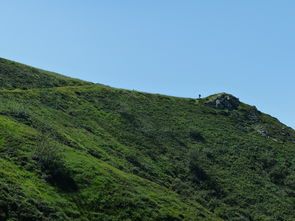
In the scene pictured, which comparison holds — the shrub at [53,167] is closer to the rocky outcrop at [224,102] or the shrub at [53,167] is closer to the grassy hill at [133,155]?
the grassy hill at [133,155]

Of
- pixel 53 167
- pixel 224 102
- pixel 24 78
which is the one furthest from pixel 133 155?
pixel 224 102

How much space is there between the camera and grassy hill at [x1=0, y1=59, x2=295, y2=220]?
3928 cm

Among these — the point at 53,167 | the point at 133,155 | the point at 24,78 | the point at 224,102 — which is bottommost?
the point at 53,167

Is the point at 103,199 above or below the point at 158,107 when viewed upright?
below

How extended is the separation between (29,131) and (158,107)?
→ 48683mm

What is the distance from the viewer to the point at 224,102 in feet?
359

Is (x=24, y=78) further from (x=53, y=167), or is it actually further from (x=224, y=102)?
(x=224, y=102)

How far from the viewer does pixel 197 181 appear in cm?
6275

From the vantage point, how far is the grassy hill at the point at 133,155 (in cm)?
3928

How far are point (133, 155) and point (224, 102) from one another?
55.4 m

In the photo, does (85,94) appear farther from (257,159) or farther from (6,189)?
(6,189)

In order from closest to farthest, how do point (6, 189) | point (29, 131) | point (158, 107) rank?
point (6, 189), point (29, 131), point (158, 107)

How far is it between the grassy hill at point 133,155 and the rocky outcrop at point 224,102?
31 centimetres

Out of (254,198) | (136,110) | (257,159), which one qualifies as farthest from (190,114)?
(254,198)
